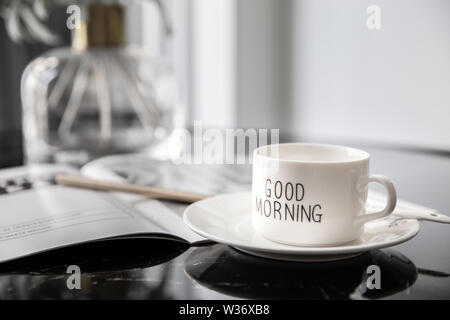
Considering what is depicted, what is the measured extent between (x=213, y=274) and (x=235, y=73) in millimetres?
1315

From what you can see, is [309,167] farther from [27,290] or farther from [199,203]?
[27,290]

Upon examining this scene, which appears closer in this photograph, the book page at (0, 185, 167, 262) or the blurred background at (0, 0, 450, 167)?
the book page at (0, 185, 167, 262)

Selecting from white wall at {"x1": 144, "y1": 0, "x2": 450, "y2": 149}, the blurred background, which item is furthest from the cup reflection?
white wall at {"x1": 144, "y1": 0, "x2": 450, "y2": 149}

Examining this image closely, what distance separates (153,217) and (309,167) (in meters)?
0.22

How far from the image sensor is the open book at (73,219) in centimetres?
52

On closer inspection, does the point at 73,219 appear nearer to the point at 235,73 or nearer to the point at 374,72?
the point at 374,72

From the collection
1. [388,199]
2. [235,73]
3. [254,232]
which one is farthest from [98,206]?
[235,73]

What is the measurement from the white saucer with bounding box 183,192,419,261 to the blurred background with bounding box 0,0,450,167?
0.56 m

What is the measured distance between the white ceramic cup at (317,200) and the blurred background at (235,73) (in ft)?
2.17

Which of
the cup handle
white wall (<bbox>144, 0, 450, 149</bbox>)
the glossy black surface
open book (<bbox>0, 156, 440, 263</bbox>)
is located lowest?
the glossy black surface

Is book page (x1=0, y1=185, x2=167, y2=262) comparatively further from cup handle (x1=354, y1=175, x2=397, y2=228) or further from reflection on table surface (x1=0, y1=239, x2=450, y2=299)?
cup handle (x1=354, y1=175, x2=397, y2=228)

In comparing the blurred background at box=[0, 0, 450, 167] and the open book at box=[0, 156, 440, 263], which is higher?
the blurred background at box=[0, 0, 450, 167]

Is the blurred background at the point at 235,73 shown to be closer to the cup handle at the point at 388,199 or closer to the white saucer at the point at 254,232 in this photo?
the white saucer at the point at 254,232

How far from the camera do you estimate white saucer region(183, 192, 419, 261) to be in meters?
0.46
